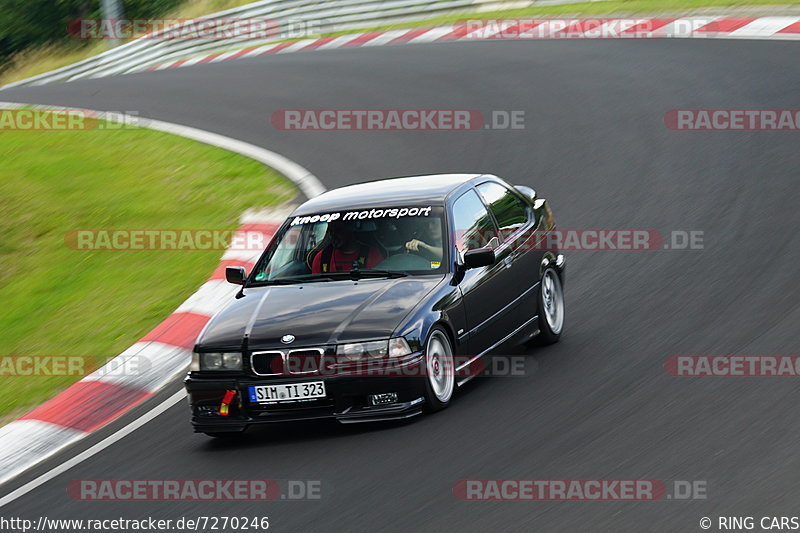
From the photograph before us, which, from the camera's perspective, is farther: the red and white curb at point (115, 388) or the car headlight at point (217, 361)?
the red and white curb at point (115, 388)

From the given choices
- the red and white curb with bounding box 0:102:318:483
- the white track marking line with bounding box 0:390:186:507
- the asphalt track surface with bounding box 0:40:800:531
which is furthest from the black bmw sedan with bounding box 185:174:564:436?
the red and white curb with bounding box 0:102:318:483

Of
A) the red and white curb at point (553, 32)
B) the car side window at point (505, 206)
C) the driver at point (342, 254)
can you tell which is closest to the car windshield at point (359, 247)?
the driver at point (342, 254)

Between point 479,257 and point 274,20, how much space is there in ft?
63.3

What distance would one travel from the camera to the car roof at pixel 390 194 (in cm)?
869

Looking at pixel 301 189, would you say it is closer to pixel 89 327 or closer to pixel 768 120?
pixel 89 327

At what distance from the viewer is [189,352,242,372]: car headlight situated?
7641mm

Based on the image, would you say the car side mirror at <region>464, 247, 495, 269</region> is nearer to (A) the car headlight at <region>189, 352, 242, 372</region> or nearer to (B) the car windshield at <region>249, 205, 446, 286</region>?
(B) the car windshield at <region>249, 205, 446, 286</region>

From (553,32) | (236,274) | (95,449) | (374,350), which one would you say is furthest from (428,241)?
(553,32)

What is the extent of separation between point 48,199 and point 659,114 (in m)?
7.34

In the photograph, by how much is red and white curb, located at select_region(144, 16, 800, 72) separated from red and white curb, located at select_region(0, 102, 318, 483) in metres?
10.4

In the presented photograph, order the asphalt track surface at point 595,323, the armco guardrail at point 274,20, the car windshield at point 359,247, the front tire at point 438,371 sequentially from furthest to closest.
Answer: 1. the armco guardrail at point 274,20
2. the car windshield at point 359,247
3. the front tire at point 438,371
4. the asphalt track surface at point 595,323

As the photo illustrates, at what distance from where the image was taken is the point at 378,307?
771 centimetres

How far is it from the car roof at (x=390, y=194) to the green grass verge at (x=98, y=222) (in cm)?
236

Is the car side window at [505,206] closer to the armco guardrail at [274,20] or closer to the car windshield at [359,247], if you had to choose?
the car windshield at [359,247]
